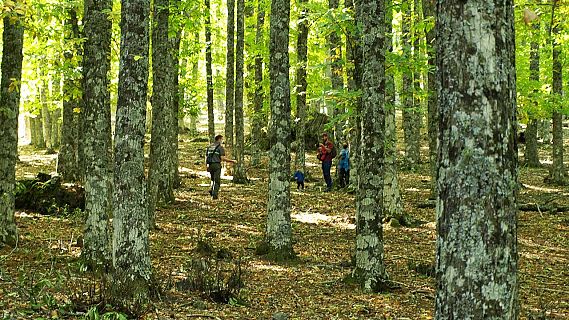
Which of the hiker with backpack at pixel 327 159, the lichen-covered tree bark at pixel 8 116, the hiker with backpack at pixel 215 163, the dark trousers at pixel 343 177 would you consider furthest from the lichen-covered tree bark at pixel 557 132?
the lichen-covered tree bark at pixel 8 116

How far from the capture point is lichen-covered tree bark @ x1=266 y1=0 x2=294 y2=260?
10211mm

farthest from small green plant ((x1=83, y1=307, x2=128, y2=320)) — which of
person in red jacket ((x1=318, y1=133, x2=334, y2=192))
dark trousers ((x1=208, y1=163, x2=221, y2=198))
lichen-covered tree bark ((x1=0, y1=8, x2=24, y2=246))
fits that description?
→ person in red jacket ((x1=318, y1=133, x2=334, y2=192))

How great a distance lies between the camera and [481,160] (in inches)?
120

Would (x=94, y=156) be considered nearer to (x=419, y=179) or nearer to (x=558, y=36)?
(x=558, y=36)

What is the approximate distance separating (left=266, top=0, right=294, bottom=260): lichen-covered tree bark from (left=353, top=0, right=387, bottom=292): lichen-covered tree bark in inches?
82.8

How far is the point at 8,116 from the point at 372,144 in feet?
19.8

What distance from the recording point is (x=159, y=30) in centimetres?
1230

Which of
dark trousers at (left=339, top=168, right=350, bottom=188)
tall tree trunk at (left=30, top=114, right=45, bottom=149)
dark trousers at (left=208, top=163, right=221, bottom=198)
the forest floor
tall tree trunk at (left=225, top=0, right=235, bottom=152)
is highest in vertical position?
tall tree trunk at (left=225, top=0, right=235, bottom=152)

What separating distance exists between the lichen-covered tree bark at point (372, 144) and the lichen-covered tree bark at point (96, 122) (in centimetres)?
373

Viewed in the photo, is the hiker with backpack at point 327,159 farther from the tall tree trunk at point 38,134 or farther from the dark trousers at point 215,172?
the tall tree trunk at point 38,134

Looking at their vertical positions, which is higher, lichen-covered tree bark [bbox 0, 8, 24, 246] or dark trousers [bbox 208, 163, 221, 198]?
lichen-covered tree bark [bbox 0, 8, 24, 246]

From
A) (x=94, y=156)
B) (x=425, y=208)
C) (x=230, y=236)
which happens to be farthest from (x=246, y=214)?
(x=94, y=156)

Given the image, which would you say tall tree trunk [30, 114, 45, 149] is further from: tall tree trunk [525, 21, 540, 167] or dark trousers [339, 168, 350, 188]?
tall tree trunk [525, 21, 540, 167]

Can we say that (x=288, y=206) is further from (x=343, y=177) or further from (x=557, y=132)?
(x=557, y=132)
